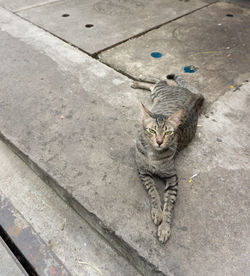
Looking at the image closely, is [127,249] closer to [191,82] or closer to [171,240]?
[171,240]

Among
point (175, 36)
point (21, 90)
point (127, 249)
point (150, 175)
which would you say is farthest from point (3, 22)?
point (127, 249)

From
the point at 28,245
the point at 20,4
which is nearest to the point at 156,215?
the point at 28,245

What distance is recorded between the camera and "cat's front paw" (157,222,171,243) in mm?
1879

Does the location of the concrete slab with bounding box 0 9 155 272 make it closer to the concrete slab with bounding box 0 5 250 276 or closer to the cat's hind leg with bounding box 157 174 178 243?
the concrete slab with bounding box 0 5 250 276

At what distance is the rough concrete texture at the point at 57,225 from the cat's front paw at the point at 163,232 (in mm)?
341

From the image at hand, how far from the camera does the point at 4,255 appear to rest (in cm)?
194

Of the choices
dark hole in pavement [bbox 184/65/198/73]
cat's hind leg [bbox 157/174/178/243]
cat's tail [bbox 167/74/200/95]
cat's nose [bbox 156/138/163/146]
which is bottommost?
cat's hind leg [bbox 157/174/178/243]

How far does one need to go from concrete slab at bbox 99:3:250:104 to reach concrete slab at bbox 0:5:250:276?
0.29 m

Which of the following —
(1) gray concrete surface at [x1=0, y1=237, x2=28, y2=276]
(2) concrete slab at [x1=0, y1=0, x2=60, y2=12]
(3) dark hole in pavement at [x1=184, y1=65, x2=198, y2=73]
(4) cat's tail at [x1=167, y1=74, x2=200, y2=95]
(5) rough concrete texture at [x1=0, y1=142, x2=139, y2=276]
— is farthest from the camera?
(2) concrete slab at [x1=0, y1=0, x2=60, y2=12]

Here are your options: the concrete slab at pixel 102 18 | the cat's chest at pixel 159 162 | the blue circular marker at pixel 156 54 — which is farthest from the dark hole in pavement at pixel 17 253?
the blue circular marker at pixel 156 54

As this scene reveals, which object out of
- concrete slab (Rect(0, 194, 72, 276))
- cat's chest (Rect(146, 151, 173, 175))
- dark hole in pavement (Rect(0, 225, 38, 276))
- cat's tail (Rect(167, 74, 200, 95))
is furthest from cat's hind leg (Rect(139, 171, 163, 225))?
cat's tail (Rect(167, 74, 200, 95))

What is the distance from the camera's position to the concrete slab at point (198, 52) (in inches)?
140

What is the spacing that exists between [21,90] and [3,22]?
2490 mm

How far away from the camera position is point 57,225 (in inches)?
86.9
